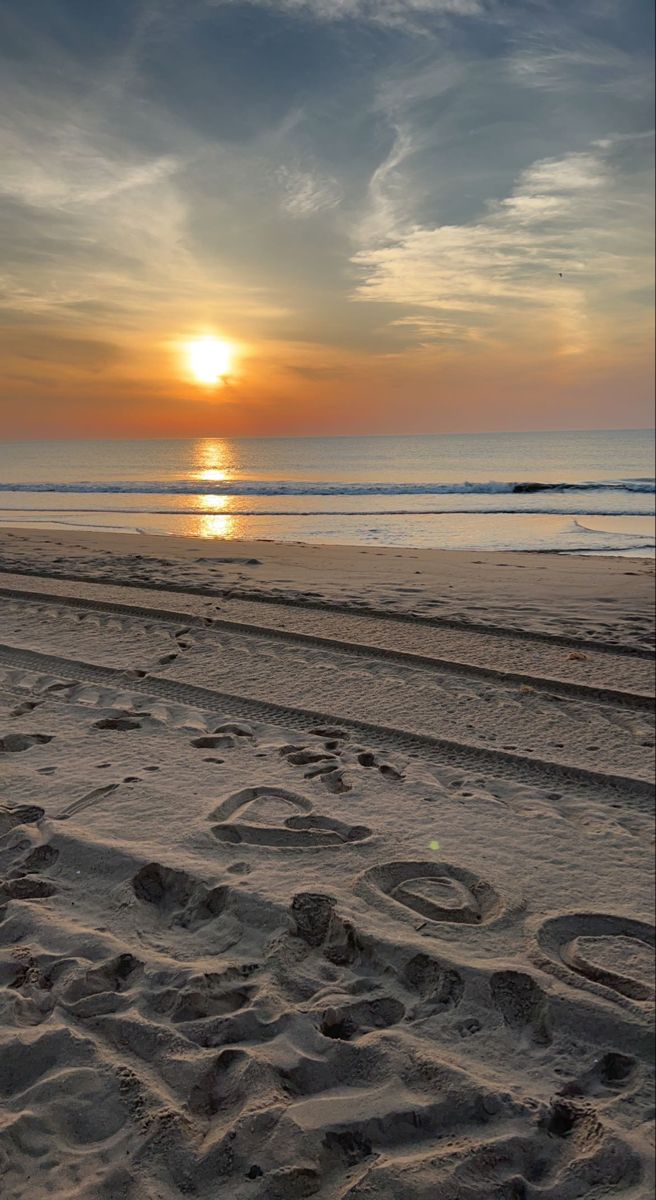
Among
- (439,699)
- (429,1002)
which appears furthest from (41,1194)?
(439,699)

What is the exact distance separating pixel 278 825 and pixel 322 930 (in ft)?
2.12

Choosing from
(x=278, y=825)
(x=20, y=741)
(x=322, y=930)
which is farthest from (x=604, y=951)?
(x=20, y=741)

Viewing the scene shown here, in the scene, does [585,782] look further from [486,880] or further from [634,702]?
[634,702]

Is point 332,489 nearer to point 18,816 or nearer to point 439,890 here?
point 18,816

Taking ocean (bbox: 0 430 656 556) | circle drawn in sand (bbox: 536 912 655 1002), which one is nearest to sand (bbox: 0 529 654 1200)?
circle drawn in sand (bbox: 536 912 655 1002)

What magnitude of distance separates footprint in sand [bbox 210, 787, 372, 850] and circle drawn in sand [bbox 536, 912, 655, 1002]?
81cm

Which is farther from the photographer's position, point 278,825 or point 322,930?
point 278,825

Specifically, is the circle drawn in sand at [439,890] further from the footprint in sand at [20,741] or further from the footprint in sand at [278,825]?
the footprint in sand at [20,741]

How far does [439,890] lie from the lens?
2.75 metres

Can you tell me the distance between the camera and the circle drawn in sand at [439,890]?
2.62 meters

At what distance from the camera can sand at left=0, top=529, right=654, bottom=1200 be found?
1.80 metres

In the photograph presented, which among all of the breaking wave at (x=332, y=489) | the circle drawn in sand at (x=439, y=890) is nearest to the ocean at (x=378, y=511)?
the breaking wave at (x=332, y=489)

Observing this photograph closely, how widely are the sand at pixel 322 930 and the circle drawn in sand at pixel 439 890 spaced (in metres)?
0.01

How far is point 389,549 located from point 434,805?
953 centimetres
